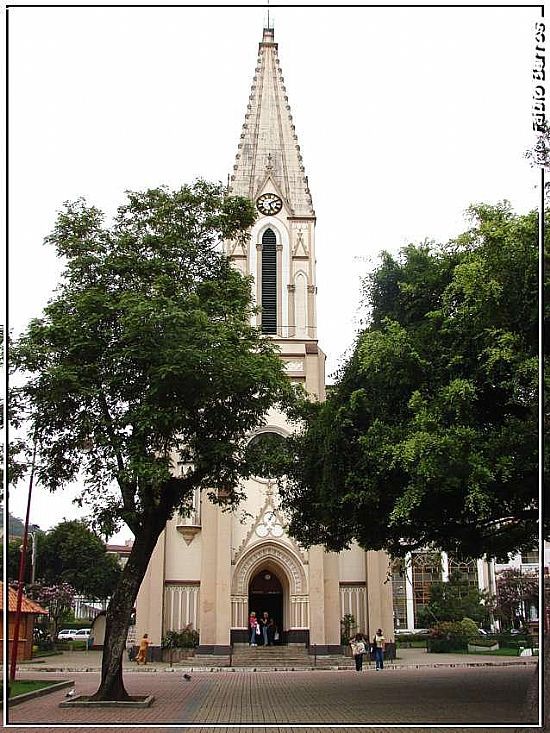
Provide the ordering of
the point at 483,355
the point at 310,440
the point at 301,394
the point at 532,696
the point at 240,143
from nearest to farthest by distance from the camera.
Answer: the point at 532,696 < the point at 483,355 < the point at 310,440 < the point at 301,394 < the point at 240,143

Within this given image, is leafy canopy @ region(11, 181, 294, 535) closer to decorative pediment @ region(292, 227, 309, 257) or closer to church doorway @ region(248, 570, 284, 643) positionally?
church doorway @ region(248, 570, 284, 643)

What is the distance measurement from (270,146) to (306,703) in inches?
1215

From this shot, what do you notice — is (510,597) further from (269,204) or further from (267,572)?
(269,204)

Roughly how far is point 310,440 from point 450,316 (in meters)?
5.61

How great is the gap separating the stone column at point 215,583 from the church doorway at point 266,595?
8.47 feet

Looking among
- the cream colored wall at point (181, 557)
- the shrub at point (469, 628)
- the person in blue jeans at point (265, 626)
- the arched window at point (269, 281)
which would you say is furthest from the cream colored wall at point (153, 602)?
the shrub at point (469, 628)

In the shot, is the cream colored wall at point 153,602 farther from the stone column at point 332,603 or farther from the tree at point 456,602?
the tree at point 456,602

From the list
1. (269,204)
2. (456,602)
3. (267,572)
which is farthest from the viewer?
(456,602)

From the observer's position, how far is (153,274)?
1822 cm

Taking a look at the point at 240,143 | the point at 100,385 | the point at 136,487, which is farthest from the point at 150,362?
the point at 240,143

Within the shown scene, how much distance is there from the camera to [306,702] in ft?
57.4

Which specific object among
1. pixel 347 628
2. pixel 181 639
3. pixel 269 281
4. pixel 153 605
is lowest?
pixel 181 639

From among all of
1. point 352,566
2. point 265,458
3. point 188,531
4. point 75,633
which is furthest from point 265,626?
point 75,633

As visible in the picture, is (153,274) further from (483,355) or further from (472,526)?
(472,526)
